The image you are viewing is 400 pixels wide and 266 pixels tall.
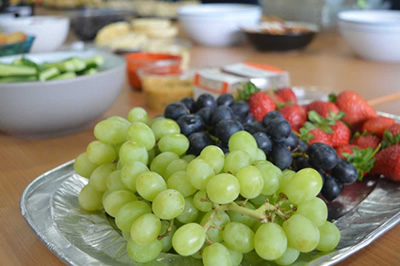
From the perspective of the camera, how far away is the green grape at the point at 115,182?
475 mm

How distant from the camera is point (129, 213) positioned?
1.40ft

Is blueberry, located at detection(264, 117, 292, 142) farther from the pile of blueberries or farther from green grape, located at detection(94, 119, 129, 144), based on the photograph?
green grape, located at detection(94, 119, 129, 144)

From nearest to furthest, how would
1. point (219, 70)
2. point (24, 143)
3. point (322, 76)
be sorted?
point (24, 143) → point (219, 70) → point (322, 76)

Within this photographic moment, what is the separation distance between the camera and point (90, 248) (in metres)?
0.44

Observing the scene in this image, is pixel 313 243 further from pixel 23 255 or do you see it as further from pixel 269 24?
pixel 269 24

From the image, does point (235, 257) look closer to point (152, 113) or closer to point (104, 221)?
point (104, 221)

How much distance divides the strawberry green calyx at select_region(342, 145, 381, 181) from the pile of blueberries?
5 centimetres

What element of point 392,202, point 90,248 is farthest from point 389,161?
point 90,248

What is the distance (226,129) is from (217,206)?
0.14 m

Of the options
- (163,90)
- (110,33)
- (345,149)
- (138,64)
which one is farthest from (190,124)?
(110,33)

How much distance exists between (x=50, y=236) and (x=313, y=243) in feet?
0.89

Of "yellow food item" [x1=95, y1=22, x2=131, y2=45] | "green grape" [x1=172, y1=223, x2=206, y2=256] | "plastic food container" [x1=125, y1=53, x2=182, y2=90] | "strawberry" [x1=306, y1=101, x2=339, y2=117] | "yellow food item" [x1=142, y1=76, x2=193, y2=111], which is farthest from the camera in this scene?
"yellow food item" [x1=95, y1=22, x2=131, y2=45]

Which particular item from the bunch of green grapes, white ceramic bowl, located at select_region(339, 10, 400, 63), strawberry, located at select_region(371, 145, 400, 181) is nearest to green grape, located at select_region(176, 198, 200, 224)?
the bunch of green grapes

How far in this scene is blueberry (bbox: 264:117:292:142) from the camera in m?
0.53
